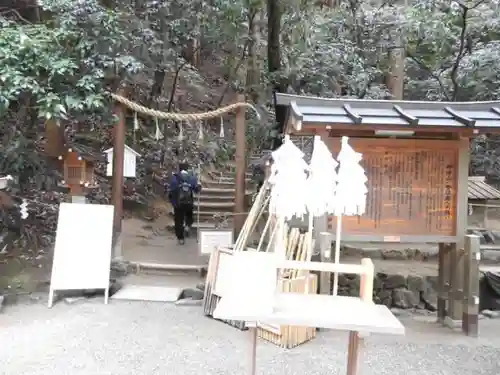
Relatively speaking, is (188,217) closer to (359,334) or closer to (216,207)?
(216,207)

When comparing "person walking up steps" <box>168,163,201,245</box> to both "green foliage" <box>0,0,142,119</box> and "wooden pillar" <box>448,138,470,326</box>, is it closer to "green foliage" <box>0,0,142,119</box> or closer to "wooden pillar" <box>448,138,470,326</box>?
"green foliage" <box>0,0,142,119</box>

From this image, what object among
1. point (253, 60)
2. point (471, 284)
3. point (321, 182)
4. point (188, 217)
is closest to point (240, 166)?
point (188, 217)

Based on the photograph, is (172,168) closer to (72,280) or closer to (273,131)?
(273,131)

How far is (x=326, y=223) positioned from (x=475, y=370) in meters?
2.26

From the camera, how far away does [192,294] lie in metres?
7.71

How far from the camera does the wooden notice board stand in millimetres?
6125

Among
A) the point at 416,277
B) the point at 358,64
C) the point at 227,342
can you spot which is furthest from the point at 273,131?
the point at 227,342

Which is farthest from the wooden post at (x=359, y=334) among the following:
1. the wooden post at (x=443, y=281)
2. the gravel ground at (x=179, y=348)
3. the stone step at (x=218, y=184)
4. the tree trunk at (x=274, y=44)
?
the stone step at (x=218, y=184)

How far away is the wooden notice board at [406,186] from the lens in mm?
6125

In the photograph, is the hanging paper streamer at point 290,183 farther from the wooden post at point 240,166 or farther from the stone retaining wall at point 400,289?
the stone retaining wall at point 400,289

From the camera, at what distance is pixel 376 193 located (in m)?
6.14

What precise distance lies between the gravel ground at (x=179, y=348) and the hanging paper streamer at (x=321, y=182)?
197cm

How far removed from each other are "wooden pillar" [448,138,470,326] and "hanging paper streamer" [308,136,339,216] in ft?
9.91

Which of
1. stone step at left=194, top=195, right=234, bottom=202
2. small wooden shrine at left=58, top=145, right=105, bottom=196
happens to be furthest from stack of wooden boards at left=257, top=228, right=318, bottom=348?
stone step at left=194, top=195, right=234, bottom=202
